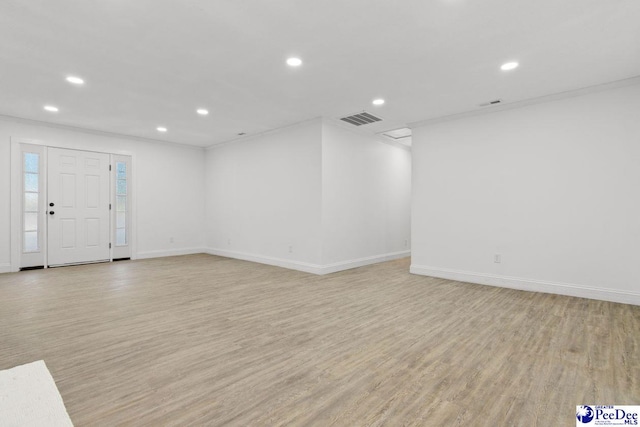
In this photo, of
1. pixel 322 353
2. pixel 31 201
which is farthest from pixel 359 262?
pixel 31 201

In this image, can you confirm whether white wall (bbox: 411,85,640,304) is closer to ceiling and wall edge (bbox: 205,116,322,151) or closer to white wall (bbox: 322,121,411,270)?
white wall (bbox: 322,121,411,270)

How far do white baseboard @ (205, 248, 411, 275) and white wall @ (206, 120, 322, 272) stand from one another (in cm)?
2

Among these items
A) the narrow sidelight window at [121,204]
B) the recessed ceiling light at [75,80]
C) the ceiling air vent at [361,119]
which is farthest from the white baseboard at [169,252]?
the ceiling air vent at [361,119]

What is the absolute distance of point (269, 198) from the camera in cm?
645

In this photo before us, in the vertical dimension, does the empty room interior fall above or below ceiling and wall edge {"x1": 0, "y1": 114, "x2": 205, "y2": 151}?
below

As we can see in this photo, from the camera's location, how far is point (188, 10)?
2.51 meters

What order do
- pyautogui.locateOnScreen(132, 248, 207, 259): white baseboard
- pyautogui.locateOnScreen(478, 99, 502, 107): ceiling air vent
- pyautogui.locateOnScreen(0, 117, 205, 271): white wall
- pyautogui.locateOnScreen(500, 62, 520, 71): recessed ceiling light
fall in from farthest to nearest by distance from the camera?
1. pyautogui.locateOnScreen(132, 248, 207, 259): white baseboard
2. pyautogui.locateOnScreen(0, 117, 205, 271): white wall
3. pyautogui.locateOnScreen(478, 99, 502, 107): ceiling air vent
4. pyautogui.locateOnScreen(500, 62, 520, 71): recessed ceiling light

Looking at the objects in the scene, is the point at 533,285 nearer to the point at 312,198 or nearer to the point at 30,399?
the point at 312,198

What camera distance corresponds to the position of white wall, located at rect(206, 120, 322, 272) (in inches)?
222

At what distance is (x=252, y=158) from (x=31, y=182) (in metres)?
4.07

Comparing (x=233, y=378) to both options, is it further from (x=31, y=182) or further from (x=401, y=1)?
Answer: (x=31, y=182)

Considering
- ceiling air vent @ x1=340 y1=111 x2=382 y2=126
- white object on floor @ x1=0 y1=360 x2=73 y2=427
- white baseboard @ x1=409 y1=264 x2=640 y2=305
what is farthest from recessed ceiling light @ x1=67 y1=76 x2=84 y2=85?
white baseboard @ x1=409 y1=264 x2=640 y2=305

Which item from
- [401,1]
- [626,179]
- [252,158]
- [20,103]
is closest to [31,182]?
Answer: [20,103]

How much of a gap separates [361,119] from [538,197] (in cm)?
297
